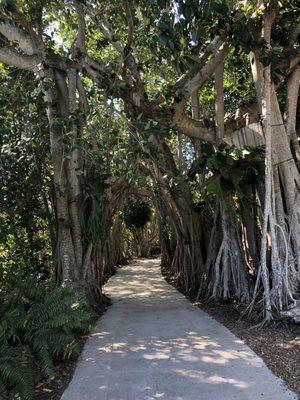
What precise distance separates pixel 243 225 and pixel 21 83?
451 centimetres

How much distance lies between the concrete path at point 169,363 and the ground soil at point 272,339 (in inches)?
4.4

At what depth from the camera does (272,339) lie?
4.91 metres

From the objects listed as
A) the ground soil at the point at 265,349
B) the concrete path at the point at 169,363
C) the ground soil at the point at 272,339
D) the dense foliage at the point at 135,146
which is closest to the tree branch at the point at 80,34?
the dense foliage at the point at 135,146

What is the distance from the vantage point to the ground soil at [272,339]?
3998 millimetres

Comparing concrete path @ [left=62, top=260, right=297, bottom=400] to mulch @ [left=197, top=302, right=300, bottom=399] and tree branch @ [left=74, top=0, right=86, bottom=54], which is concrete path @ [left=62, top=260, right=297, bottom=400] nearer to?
mulch @ [left=197, top=302, right=300, bottom=399]

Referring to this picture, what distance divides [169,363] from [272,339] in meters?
1.31

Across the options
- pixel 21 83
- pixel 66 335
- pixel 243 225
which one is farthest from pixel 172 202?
pixel 66 335

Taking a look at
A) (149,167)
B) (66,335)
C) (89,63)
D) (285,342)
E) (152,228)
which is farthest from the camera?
(152,228)

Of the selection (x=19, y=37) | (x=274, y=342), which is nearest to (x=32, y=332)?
(x=274, y=342)

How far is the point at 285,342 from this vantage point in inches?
188

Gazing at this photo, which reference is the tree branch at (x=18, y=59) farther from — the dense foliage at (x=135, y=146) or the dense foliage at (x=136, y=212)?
the dense foliage at (x=136, y=212)

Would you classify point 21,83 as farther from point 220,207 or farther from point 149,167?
point 220,207

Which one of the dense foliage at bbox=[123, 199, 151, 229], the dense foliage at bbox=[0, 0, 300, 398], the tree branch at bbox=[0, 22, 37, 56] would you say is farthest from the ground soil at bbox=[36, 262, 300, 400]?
the dense foliage at bbox=[123, 199, 151, 229]

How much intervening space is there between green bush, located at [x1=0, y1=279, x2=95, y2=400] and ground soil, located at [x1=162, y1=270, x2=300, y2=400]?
187 centimetres
